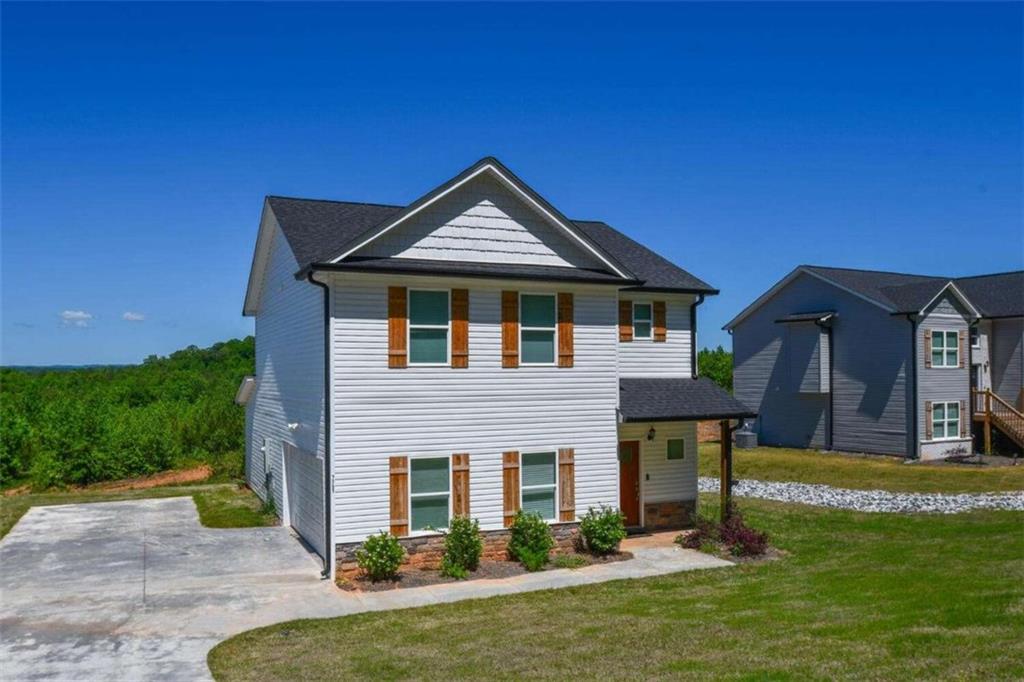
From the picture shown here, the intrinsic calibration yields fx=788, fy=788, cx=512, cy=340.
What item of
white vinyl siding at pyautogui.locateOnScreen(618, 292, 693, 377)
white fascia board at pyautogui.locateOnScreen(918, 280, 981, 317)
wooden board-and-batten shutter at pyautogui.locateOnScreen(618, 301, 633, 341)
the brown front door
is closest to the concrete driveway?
the brown front door

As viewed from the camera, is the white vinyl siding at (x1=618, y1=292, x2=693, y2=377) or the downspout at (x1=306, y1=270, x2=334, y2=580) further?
the white vinyl siding at (x1=618, y1=292, x2=693, y2=377)

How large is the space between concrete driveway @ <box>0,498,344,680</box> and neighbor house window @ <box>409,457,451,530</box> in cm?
203

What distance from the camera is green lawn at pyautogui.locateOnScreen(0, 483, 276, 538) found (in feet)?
62.9

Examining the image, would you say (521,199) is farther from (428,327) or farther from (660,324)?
(660,324)

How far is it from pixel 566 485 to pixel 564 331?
10.1 feet

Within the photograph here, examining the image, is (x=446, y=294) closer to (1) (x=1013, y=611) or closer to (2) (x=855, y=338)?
(1) (x=1013, y=611)

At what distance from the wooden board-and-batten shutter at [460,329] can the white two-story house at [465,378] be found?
27 millimetres

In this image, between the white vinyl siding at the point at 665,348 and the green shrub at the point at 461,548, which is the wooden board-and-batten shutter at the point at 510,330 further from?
the white vinyl siding at the point at 665,348

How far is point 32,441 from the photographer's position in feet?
94.5

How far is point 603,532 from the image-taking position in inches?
599

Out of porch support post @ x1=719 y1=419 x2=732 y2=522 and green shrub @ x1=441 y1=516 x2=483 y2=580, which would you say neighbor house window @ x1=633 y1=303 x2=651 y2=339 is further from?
green shrub @ x1=441 y1=516 x2=483 y2=580

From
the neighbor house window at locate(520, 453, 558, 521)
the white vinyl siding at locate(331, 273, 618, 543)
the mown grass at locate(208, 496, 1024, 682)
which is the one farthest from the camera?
the neighbor house window at locate(520, 453, 558, 521)

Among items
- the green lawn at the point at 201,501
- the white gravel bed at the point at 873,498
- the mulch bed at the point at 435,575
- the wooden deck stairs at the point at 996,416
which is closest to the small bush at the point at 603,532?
the mulch bed at the point at 435,575

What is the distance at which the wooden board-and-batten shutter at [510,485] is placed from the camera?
15195mm
